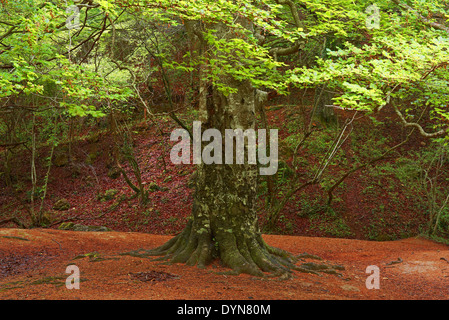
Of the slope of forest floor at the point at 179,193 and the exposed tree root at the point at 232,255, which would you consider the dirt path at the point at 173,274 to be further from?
the slope of forest floor at the point at 179,193

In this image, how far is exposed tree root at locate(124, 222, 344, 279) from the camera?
543 cm

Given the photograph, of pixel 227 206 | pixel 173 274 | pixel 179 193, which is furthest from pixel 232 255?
pixel 179 193

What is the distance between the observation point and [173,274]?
193 inches

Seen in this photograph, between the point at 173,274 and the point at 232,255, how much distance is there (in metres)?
1.05

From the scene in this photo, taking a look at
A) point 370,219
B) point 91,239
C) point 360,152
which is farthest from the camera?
point 360,152

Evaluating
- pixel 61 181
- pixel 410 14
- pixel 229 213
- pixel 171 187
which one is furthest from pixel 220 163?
pixel 61 181

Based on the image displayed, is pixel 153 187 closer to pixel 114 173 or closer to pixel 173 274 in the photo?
pixel 114 173

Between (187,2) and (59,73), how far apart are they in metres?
2.06

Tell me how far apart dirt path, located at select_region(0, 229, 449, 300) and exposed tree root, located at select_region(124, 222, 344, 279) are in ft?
0.66

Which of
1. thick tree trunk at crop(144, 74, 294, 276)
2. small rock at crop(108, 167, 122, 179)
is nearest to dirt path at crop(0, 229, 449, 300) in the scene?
thick tree trunk at crop(144, 74, 294, 276)

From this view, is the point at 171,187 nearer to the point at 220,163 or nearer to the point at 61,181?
the point at 61,181

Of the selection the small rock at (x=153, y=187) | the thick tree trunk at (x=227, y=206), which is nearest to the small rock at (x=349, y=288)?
the thick tree trunk at (x=227, y=206)

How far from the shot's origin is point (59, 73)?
492cm

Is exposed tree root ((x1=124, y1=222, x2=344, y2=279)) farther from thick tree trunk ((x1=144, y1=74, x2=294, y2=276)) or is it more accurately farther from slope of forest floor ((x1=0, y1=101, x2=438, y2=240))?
slope of forest floor ((x1=0, y1=101, x2=438, y2=240))
